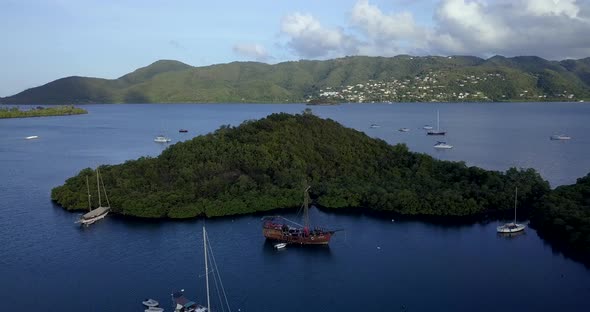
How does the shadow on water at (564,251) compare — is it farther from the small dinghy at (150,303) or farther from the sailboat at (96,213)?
the sailboat at (96,213)

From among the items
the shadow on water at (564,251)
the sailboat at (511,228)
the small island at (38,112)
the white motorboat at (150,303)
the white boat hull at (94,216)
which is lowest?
the shadow on water at (564,251)

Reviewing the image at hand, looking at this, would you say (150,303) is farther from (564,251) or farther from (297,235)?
(564,251)

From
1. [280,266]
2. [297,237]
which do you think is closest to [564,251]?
[297,237]

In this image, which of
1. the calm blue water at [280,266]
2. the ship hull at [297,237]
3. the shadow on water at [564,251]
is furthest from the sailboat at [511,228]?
the ship hull at [297,237]

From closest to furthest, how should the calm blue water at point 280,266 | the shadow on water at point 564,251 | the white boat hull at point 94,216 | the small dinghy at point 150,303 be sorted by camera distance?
1. the small dinghy at point 150,303
2. the calm blue water at point 280,266
3. the shadow on water at point 564,251
4. the white boat hull at point 94,216

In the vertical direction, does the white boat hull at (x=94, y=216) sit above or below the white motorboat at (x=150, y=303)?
above

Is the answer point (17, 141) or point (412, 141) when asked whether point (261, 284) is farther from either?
point (17, 141)

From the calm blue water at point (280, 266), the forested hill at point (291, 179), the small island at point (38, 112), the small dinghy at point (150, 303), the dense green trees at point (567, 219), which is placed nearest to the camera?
the small dinghy at point (150, 303)

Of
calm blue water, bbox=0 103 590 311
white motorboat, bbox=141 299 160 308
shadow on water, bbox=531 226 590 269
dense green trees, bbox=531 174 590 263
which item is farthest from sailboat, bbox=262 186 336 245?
dense green trees, bbox=531 174 590 263

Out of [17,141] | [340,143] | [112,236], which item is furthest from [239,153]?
[17,141]

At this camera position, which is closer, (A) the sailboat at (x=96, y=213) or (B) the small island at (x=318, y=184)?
(A) the sailboat at (x=96, y=213)
